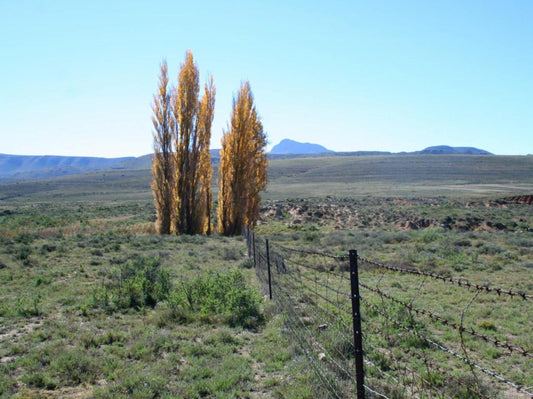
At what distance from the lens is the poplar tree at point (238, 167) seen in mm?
24453

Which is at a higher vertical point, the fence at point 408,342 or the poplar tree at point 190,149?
the poplar tree at point 190,149

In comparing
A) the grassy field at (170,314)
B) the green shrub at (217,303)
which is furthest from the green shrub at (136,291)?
the green shrub at (217,303)

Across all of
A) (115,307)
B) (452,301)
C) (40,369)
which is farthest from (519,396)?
(115,307)

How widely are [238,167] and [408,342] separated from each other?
62.9 feet

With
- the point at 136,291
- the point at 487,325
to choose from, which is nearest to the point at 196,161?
the point at 136,291

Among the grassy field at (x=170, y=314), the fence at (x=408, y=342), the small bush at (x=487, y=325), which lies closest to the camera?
the fence at (x=408, y=342)

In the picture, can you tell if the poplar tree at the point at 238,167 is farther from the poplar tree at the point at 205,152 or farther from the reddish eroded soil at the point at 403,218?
the reddish eroded soil at the point at 403,218

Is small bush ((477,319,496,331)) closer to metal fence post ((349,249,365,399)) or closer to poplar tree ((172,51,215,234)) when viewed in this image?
metal fence post ((349,249,365,399))

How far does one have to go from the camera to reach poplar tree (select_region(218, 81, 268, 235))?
24.5 meters

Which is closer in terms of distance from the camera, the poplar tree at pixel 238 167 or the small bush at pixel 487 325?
the small bush at pixel 487 325

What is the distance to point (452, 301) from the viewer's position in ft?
28.8

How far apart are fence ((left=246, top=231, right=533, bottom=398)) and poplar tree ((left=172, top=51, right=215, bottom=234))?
14.6 m

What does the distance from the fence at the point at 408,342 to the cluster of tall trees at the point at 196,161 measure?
48.3 ft

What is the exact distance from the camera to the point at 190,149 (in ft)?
77.4
